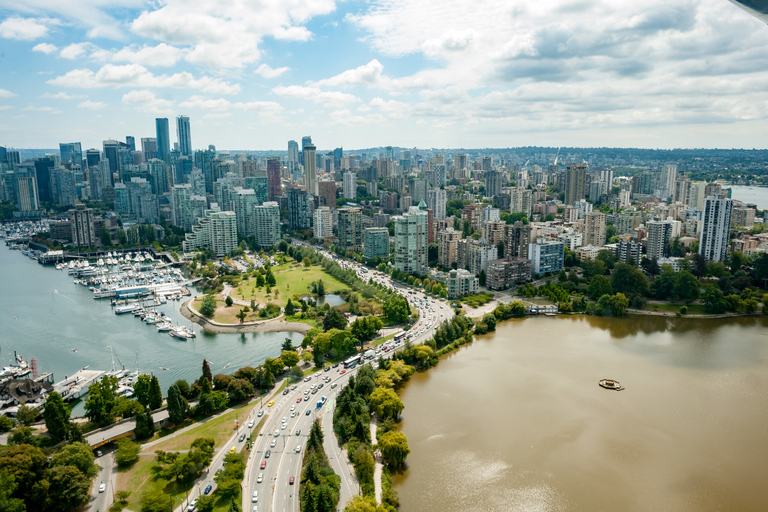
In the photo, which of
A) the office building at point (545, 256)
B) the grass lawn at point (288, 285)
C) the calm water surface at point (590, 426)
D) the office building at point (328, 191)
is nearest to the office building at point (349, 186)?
the office building at point (328, 191)

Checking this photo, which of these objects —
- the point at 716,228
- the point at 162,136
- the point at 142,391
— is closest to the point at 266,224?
the point at 142,391

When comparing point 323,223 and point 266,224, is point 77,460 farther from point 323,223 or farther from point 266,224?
point 323,223

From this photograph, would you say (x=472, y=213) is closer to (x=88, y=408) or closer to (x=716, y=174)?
(x=88, y=408)

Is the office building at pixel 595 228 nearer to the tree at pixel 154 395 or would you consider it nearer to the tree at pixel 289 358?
the tree at pixel 289 358

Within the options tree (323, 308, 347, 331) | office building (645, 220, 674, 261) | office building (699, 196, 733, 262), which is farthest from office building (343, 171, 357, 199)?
tree (323, 308, 347, 331)

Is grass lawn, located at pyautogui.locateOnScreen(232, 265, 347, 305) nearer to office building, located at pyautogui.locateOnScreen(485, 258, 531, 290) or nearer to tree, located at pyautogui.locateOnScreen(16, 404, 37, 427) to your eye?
office building, located at pyautogui.locateOnScreen(485, 258, 531, 290)
